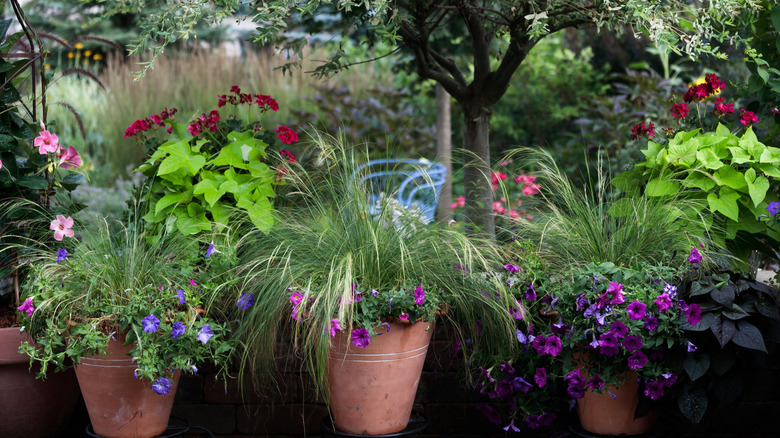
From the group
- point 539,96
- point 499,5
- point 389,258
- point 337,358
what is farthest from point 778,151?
point 539,96

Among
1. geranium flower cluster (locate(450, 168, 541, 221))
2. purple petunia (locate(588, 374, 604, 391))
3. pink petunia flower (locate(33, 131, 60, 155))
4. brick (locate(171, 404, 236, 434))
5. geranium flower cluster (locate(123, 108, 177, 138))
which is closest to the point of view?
purple petunia (locate(588, 374, 604, 391))

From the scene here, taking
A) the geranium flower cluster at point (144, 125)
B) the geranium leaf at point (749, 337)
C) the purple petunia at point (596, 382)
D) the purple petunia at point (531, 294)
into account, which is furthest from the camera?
the geranium flower cluster at point (144, 125)

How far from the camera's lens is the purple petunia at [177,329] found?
1938 millimetres

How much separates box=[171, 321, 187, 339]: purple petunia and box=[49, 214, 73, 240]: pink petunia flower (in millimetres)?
592

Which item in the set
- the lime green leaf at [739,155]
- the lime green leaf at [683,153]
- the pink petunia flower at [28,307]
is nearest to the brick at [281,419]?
the pink petunia flower at [28,307]

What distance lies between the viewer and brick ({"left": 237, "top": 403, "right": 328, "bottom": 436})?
257 centimetres

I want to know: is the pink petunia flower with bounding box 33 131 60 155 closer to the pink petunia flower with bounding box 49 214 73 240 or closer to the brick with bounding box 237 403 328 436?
the pink petunia flower with bounding box 49 214 73 240

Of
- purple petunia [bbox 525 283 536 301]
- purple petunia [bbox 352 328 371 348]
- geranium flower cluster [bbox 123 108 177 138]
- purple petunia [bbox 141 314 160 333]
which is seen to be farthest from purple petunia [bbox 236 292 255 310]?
geranium flower cluster [bbox 123 108 177 138]

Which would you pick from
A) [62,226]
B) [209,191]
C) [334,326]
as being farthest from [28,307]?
[334,326]

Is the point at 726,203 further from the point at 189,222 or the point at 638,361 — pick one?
the point at 189,222

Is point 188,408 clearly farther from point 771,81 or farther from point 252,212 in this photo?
point 771,81

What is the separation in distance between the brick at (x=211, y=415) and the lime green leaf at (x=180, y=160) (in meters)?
0.87

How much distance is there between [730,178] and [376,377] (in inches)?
54.1

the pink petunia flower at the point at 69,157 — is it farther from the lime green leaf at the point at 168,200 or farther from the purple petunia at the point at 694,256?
→ the purple petunia at the point at 694,256
